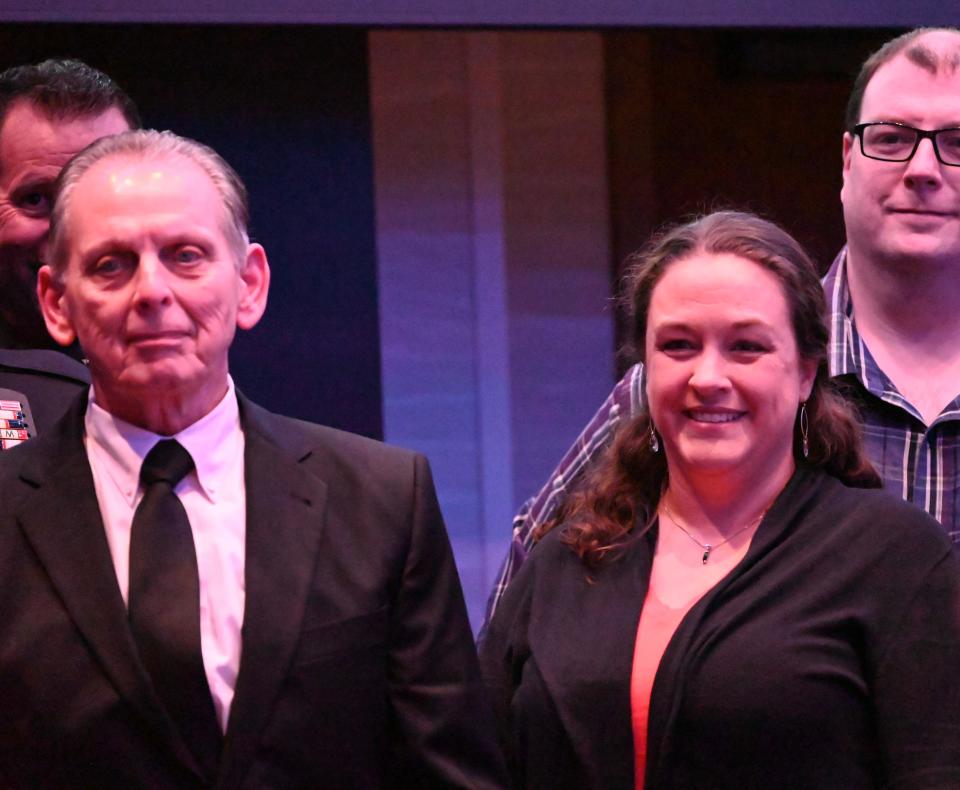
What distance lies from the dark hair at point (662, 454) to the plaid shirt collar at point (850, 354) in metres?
0.20

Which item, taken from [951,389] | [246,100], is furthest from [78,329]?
[246,100]

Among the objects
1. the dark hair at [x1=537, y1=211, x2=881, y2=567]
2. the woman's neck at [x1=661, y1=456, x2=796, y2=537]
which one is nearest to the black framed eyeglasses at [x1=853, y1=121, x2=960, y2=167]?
the dark hair at [x1=537, y1=211, x2=881, y2=567]

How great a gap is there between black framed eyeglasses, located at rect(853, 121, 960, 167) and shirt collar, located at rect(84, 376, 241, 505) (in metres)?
1.40

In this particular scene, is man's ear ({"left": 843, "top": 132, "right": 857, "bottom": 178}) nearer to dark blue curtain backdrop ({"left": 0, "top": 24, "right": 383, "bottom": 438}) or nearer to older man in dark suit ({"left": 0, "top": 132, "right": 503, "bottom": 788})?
dark blue curtain backdrop ({"left": 0, "top": 24, "right": 383, "bottom": 438})

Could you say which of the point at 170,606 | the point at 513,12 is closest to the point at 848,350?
the point at 513,12

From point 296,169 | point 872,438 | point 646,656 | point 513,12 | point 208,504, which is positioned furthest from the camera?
point 296,169

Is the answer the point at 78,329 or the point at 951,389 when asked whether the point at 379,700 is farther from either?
the point at 951,389

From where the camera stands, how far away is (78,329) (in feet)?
6.11

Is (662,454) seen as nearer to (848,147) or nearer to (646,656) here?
(646,656)

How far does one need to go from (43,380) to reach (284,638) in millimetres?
817

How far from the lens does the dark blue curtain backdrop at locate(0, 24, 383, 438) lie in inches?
138

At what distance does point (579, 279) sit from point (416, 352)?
0.53 m

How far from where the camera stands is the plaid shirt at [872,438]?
2.67 m

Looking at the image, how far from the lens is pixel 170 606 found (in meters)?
1.77
